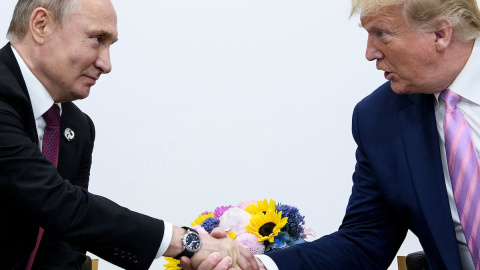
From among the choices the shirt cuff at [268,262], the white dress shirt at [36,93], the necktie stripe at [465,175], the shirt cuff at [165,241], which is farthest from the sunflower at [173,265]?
the necktie stripe at [465,175]

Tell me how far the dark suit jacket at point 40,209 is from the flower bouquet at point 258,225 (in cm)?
22

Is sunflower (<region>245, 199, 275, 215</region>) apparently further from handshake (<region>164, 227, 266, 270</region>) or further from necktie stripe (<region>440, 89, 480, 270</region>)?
necktie stripe (<region>440, 89, 480, 270</region>)

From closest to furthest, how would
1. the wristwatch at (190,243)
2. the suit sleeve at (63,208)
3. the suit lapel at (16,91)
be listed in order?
the suit sleeve at (63,208)
the suit lapel at (16,91)
the wristwatch at (190,243)

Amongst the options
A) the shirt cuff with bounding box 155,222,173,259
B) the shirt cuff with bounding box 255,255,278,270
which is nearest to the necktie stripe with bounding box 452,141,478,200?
the shirt cuff with bounding box 255,255,278,270

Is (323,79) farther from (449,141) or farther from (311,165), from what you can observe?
(449,141)

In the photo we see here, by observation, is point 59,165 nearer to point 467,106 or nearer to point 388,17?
point 388,17

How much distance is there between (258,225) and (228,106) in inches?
61.6

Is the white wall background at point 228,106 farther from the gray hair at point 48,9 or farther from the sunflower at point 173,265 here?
the sunflower at point 173,265

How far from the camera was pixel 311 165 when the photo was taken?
3.64 m

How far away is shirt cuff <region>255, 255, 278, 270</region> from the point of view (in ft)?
7.25

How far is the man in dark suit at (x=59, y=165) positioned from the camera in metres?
1.91

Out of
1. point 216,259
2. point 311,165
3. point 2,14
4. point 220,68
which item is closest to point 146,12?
point 220,68

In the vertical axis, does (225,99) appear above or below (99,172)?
above

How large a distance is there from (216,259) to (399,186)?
635 mm
